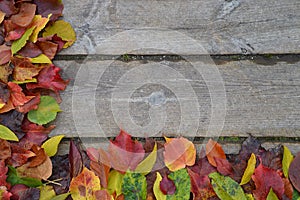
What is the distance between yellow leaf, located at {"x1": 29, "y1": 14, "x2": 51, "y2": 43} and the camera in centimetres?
150

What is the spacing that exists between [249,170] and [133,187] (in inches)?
12.8

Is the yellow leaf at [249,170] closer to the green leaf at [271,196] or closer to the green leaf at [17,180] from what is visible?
the green leaf at [271,196]

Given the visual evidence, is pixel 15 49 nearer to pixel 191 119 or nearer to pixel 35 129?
pixel 35 129

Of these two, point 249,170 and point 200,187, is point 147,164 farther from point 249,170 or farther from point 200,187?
point 249,170

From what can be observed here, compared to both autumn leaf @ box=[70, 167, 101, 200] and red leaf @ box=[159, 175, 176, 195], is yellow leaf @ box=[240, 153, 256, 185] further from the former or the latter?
autumn leaf @ box=[70, 167, 101, 200]

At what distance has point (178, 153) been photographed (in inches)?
60.4

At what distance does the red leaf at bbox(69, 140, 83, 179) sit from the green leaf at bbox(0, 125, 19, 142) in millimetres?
155

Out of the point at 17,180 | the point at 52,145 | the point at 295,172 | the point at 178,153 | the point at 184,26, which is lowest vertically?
the point at 17,180

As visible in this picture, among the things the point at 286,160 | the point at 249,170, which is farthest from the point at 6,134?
the point at 286,160

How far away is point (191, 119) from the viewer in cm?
155

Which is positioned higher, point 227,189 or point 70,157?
point 227,189

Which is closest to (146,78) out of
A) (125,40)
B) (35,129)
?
(125,40)

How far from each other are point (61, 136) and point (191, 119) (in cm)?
37

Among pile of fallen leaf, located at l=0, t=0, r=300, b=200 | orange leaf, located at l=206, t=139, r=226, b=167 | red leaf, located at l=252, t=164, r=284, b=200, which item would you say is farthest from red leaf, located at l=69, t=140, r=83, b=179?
red leaf, located at l=252, t=164, r=284, b=200
